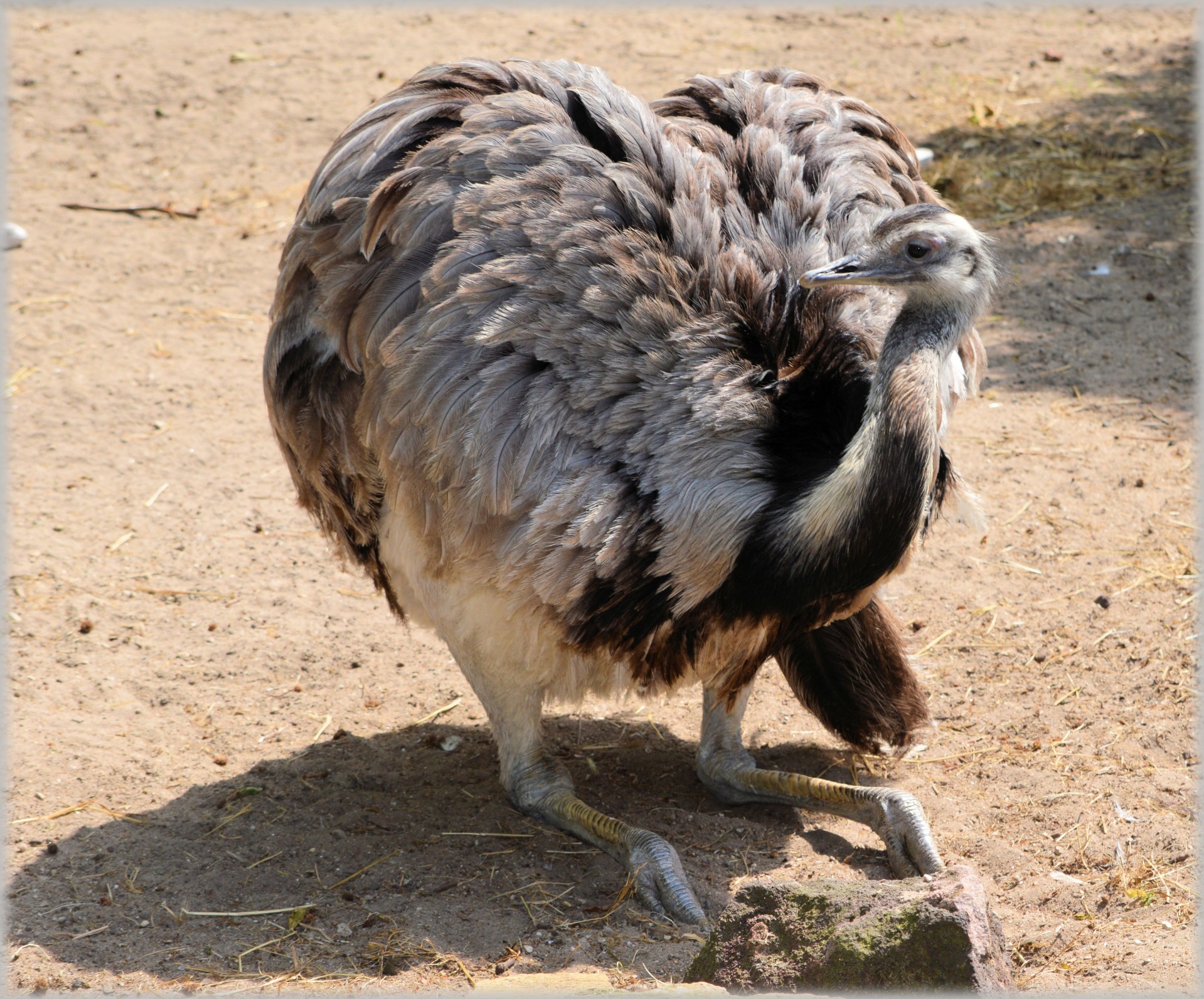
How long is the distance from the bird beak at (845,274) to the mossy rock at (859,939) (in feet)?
4.75

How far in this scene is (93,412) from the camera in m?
6.52

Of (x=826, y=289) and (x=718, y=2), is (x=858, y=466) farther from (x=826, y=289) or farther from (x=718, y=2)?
(x=718, y=2)

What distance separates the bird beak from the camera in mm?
3480

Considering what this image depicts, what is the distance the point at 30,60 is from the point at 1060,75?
7.42 meters

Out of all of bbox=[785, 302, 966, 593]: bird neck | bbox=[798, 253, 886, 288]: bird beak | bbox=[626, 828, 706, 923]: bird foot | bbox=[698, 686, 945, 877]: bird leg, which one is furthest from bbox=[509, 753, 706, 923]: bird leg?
bbox=[798, 253, 886, 288]: bird beak

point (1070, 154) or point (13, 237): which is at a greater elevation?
point (1070, 154)

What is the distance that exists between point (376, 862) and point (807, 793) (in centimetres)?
135

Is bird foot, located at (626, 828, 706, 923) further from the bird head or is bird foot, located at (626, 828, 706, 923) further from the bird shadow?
the bird head

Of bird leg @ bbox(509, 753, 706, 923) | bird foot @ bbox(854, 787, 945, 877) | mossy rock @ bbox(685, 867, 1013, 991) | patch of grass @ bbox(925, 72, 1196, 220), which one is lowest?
bird leg @ bbox(509, 753, 706, 923)

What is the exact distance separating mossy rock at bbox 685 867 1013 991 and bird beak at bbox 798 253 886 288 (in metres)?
1.45

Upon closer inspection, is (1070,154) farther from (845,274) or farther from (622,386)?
(622,386)

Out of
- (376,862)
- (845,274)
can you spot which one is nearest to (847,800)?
(376,862)

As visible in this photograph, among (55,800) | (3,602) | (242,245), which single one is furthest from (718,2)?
(55,800)

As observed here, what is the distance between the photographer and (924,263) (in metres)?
3.47
